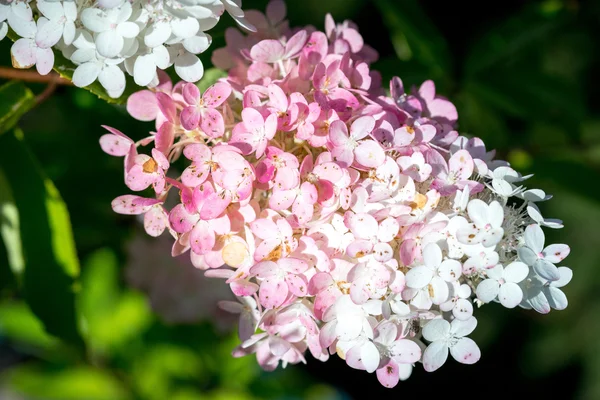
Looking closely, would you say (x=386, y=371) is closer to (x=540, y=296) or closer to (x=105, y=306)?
(x=540, y=296)

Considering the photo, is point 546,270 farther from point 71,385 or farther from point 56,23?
point 71,385

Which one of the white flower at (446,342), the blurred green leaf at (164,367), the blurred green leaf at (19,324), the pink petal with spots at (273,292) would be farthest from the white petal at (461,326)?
the blurred green leaf at (19,324)

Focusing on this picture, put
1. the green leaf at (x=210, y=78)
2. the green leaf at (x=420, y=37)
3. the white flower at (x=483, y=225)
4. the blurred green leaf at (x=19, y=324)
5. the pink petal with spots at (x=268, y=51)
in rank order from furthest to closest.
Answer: the blurred green leaf at (x=19, y=324) < the green leaf at (x=420, y=37) < the green leaf at (x=210, y=78) < the pink petal with spots at (x=268, y=51) < the white flower at (x=483, y=225)

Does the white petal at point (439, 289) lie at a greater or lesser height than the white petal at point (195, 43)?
lesser

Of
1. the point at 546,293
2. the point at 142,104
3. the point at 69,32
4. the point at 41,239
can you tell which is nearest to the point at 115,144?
the point at 142,104

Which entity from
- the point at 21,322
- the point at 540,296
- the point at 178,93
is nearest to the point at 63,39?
the point at 178,93

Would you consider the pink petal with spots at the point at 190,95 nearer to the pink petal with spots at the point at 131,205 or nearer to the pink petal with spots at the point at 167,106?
the pink petal with spots at the point at 167,106
